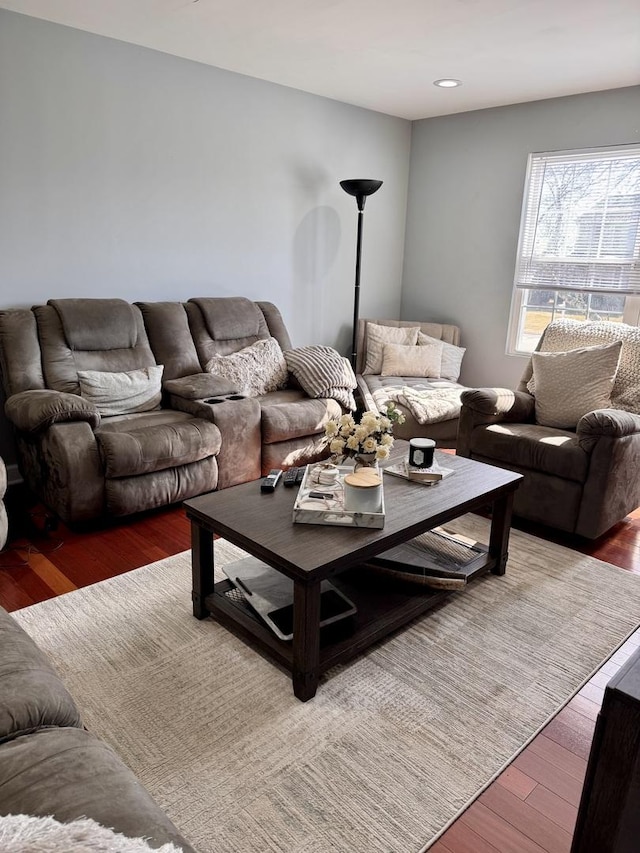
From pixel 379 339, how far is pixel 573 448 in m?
2.25

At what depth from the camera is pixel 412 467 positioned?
2486 mm

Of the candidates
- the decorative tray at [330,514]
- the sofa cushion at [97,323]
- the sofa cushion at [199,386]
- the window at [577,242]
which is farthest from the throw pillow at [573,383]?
the sofa cushion at [97,323]

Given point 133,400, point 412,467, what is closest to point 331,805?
point 412,467

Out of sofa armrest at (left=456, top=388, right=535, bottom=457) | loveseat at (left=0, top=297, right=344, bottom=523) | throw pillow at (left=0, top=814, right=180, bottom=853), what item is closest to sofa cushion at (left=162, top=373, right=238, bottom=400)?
loveseat at (left=0, top=297, right=344, bottom=523)

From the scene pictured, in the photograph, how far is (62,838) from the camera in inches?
31.1

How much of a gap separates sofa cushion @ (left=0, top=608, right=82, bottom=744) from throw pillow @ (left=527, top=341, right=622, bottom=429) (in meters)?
2.81

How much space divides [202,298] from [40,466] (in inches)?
62.2

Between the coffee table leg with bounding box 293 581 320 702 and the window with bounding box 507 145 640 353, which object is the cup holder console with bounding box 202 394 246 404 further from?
the window with bounding box 507 145 640 353

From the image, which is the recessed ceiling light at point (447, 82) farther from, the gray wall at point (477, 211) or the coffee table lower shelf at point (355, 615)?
the coffee table lower shelf at point (355, 615)

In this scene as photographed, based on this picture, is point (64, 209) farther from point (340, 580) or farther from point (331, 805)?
point (331, 805)

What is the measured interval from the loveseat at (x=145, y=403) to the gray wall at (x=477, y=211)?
1.73 meters

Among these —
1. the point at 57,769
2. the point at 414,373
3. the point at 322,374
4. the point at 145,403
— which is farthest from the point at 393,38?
the point at 57,769

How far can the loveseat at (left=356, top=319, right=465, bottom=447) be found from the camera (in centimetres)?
412

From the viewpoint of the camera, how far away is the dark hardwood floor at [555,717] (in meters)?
1.45
